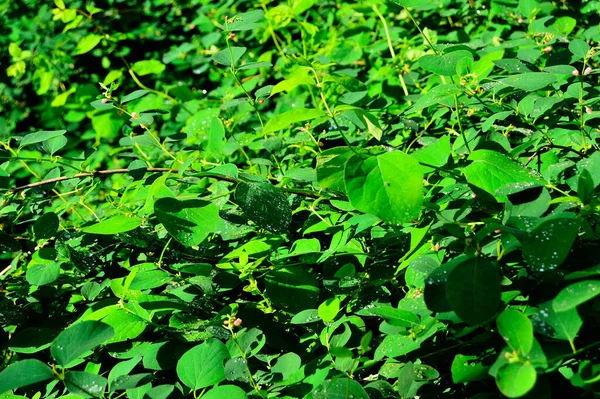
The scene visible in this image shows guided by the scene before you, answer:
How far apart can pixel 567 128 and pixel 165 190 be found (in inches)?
39.7

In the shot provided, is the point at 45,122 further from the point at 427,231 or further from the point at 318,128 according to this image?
the point at 427,231

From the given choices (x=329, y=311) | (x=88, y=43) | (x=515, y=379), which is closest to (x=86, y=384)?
(x=329, y=311)

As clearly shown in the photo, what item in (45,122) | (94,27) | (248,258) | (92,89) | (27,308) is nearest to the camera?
(248,258)

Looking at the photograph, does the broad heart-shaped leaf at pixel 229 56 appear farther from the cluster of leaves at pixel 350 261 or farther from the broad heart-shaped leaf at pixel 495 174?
the broad heart-shaped leaf at pixel 495 174

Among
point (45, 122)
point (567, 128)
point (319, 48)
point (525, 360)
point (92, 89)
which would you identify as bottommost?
point (45, 122)

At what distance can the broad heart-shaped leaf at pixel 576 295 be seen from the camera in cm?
79

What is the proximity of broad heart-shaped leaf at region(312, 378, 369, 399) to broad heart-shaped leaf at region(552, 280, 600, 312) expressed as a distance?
33 centimetres

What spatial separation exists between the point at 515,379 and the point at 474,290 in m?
0.14

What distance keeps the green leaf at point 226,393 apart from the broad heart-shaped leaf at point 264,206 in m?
0.29

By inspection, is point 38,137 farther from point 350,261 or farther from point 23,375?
point 350,261

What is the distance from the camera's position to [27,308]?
1517mm

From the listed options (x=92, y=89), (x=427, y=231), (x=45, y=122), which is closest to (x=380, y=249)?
(x=427, y=231)

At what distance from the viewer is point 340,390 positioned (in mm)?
978

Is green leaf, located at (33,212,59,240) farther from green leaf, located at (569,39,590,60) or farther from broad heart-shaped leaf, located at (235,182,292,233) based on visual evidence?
green leaf, located at (569,39,590,60)
